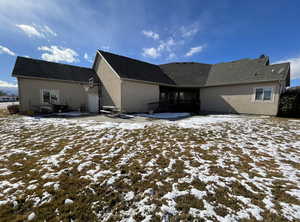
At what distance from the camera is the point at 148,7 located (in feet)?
30.4

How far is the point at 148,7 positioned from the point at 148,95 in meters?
6.92

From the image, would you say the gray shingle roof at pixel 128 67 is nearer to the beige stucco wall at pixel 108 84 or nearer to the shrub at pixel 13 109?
the beige stucco wall at pixel 108 84

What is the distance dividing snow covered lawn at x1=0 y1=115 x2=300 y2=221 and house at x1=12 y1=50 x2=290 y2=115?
773 centimetres

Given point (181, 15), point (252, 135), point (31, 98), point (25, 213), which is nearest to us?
point (25, 213)

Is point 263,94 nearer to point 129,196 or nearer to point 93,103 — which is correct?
point 129,196

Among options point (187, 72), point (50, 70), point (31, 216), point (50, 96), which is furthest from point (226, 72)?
point (50, 70)

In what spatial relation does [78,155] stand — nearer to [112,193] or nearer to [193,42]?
[112,193]

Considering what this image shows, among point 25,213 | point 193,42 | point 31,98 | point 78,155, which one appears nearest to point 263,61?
point 193,42

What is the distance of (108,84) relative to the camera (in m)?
12.3

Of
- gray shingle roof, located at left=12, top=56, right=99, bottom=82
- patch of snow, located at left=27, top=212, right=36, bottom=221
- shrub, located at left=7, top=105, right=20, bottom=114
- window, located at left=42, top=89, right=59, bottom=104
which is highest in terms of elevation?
gray shingle roof, located at left=12, top=56, right=99, bottom=82

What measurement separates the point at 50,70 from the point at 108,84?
628 cm

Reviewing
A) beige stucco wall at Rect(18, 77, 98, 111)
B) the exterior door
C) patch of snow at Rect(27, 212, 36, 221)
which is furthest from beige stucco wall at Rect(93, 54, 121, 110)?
patch of snow at Rect(27, 212, 36, 221)

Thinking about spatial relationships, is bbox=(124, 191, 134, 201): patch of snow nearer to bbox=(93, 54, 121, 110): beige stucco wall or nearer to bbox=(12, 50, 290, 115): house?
bbox=(12, 50, 290, 115): house

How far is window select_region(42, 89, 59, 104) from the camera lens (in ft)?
39.2
